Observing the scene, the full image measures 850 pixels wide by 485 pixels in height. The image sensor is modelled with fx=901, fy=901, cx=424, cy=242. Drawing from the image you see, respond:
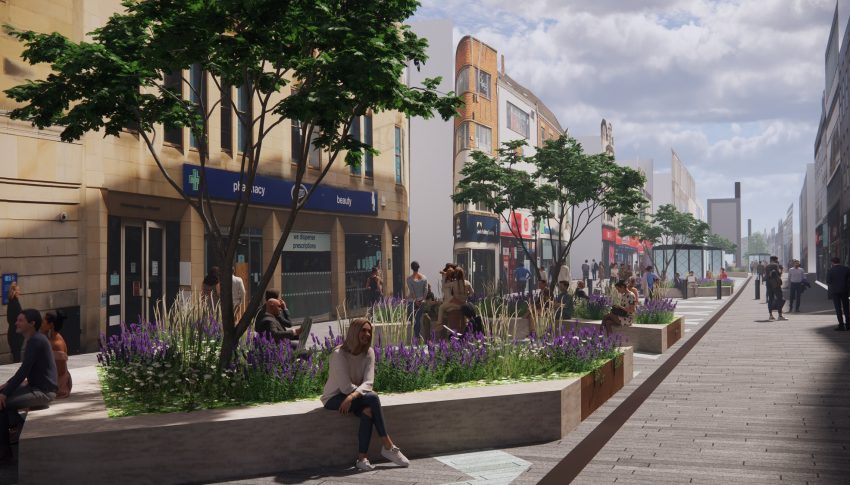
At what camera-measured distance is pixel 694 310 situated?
3112cm

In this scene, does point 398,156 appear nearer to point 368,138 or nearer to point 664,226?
point 368,138

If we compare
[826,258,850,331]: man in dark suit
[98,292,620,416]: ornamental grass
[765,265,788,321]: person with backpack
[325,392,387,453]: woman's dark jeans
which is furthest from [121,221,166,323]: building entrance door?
[765,265,788,321]: person with backpack

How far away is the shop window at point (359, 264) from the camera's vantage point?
27.8 meters

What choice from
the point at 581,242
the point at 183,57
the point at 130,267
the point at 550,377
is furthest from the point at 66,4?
the point at 581,242

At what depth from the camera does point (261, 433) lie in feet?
23.7

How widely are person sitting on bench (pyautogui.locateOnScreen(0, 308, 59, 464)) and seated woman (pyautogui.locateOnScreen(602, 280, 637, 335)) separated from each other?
10.6 metres

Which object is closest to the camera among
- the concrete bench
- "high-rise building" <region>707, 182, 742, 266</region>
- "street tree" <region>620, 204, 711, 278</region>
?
the concrete bench

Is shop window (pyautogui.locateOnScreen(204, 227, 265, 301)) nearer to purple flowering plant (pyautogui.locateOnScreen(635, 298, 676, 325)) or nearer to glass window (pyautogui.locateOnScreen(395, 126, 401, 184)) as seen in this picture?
glass window (pyautogui.locateOnScreen(395, 126, 401, 184))

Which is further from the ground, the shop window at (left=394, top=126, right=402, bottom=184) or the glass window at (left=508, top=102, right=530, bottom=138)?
the glass window at (left=508, top=102, right=530, bottom=138)

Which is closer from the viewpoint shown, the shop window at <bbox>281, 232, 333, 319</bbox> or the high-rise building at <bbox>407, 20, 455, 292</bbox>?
the shop window at <bbox>281, 232, 333, 319</bbox>

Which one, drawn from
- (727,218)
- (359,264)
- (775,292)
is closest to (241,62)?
(359,264)

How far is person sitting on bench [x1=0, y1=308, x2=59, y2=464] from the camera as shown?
303 inches

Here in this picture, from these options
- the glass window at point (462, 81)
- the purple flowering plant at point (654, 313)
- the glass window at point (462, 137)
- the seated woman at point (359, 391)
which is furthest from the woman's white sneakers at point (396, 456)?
the glass window at point (462, 81)

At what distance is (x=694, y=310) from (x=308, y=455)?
2588 centimetres
